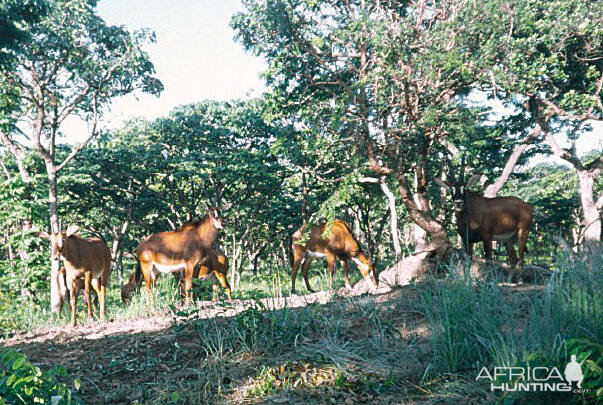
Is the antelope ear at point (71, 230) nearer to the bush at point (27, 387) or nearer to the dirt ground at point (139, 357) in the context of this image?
the dirt ground at point (139, 357)

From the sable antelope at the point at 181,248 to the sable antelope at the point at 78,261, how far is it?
3.35 feet

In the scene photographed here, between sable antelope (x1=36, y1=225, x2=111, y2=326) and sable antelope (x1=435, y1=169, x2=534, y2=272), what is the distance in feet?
26.4

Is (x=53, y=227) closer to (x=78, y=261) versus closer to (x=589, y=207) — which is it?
(x=78, y=261)

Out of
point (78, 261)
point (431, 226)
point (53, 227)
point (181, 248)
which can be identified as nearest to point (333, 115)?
point (431, 226)

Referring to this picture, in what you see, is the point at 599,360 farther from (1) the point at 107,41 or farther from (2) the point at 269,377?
(1) the point at 107,41

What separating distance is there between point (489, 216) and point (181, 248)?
735 cm

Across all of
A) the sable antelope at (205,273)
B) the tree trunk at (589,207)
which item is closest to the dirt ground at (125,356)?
the sable antelope at (205,273)

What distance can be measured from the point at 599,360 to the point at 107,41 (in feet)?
43.5

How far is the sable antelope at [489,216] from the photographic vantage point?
36.5 ft

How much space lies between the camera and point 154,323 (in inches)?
298

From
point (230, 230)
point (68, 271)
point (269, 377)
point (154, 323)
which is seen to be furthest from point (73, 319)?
point (230, 230)

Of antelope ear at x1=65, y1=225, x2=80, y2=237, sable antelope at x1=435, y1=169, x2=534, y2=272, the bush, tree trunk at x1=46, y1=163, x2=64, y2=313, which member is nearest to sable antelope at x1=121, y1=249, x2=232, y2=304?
tree trunk at x1=46, y1=163, x2=64, y2=313

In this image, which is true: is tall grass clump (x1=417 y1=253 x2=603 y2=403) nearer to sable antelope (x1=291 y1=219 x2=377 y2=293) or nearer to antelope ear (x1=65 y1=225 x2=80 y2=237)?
sable antelope (x1=291 y1=219 x2=377 y2=293)

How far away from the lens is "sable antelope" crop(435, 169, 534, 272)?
11117mm
